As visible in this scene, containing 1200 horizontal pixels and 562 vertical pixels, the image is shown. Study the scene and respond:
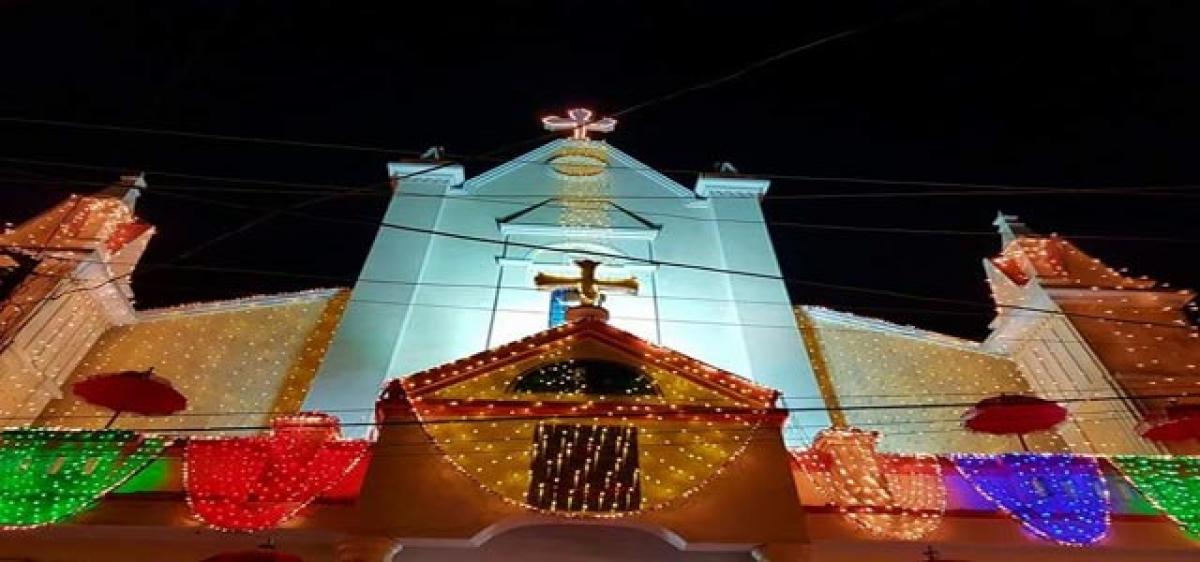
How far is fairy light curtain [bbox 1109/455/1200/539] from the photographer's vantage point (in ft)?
31.3

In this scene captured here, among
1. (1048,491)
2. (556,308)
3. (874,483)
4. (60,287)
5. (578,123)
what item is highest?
(578,123)

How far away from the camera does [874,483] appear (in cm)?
972

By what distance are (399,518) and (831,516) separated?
508 centimetres

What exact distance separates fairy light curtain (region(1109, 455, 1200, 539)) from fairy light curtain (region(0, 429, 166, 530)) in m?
12.2

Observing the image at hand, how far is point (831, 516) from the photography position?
956 cm

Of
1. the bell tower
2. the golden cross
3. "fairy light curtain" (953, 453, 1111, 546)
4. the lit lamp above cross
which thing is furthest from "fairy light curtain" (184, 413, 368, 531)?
"fairy light curtain" (953, 453, 1111, 546)

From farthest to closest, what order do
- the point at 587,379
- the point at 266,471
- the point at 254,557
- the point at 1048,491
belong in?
the point at 587,379
the point at 1048,491
the point at 266,471
the point at 254,557

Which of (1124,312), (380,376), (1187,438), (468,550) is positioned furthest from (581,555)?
(1124,312)

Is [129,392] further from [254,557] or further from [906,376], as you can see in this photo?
[906,376]

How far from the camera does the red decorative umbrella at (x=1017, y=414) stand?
10.5 metres

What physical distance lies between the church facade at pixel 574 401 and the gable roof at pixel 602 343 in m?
0.04

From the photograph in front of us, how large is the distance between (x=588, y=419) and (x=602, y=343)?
1.37 meters

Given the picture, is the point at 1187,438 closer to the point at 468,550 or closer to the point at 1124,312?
the point at 1124,312

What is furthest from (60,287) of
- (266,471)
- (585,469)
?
(585,469)
